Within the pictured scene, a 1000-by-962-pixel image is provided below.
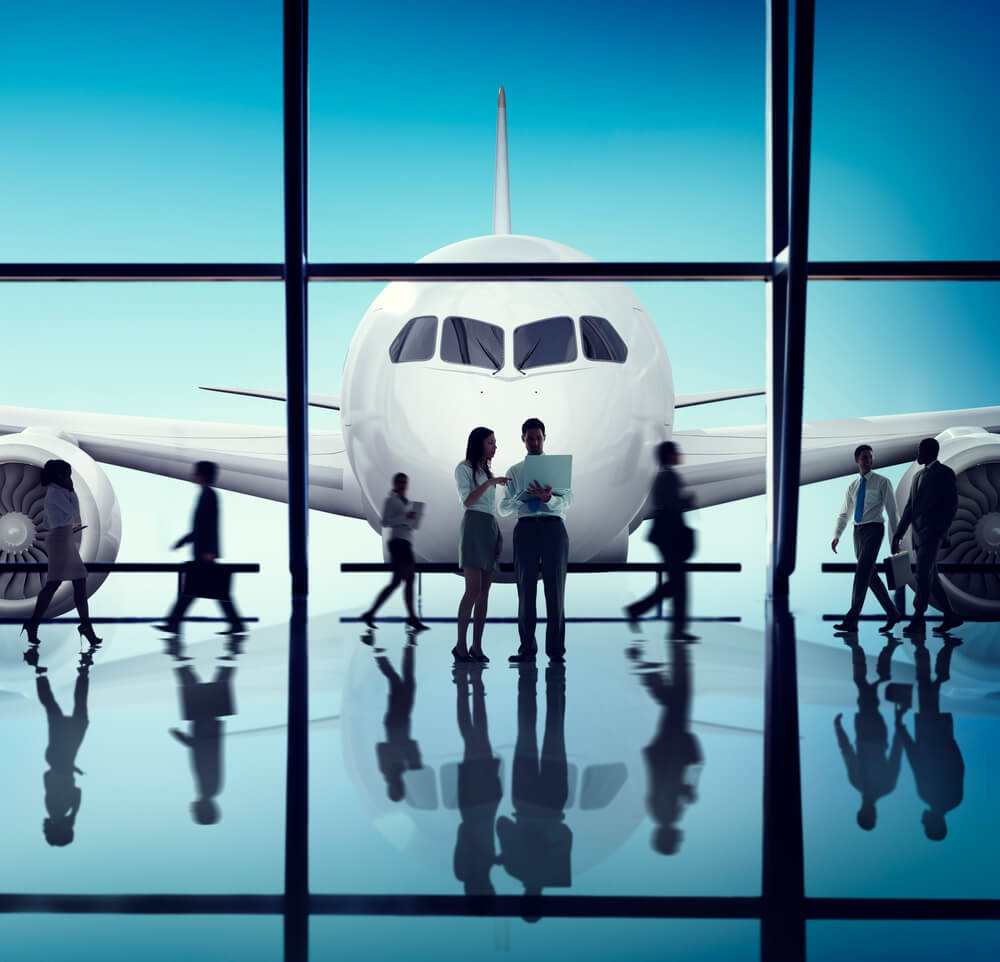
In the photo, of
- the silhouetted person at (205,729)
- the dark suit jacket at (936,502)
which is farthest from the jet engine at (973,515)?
the silhouetted person at (205,729)

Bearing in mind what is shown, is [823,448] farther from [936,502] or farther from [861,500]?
[936,502]

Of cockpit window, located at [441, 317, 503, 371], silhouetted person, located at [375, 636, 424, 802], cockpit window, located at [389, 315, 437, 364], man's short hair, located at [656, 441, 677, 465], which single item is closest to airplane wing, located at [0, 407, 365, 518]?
cockpit window, located at [389, 315, 437, 364]

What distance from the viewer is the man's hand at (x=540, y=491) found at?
3.74m

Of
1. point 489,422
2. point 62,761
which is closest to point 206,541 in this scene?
point 489,422

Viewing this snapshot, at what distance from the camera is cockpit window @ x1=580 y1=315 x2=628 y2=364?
524cm

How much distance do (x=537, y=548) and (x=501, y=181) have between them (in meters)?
7.35

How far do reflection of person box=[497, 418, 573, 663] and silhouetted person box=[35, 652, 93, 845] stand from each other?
1.66 m

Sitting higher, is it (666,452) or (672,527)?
(666,452)

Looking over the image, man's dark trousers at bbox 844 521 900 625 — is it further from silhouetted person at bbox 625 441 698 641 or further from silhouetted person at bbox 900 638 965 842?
silhouetted person at bbox 900 638 965 842

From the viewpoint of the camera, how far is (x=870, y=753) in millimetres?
2105

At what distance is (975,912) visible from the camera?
1287mm

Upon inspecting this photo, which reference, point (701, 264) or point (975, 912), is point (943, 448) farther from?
point (975, 912)

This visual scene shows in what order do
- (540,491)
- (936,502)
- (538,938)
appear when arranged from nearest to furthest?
(538,938) < (540,491) < (936,502)

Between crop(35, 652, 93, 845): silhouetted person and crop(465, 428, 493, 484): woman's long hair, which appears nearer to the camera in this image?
crop(35, 652, 93, 845): silhouetted person
